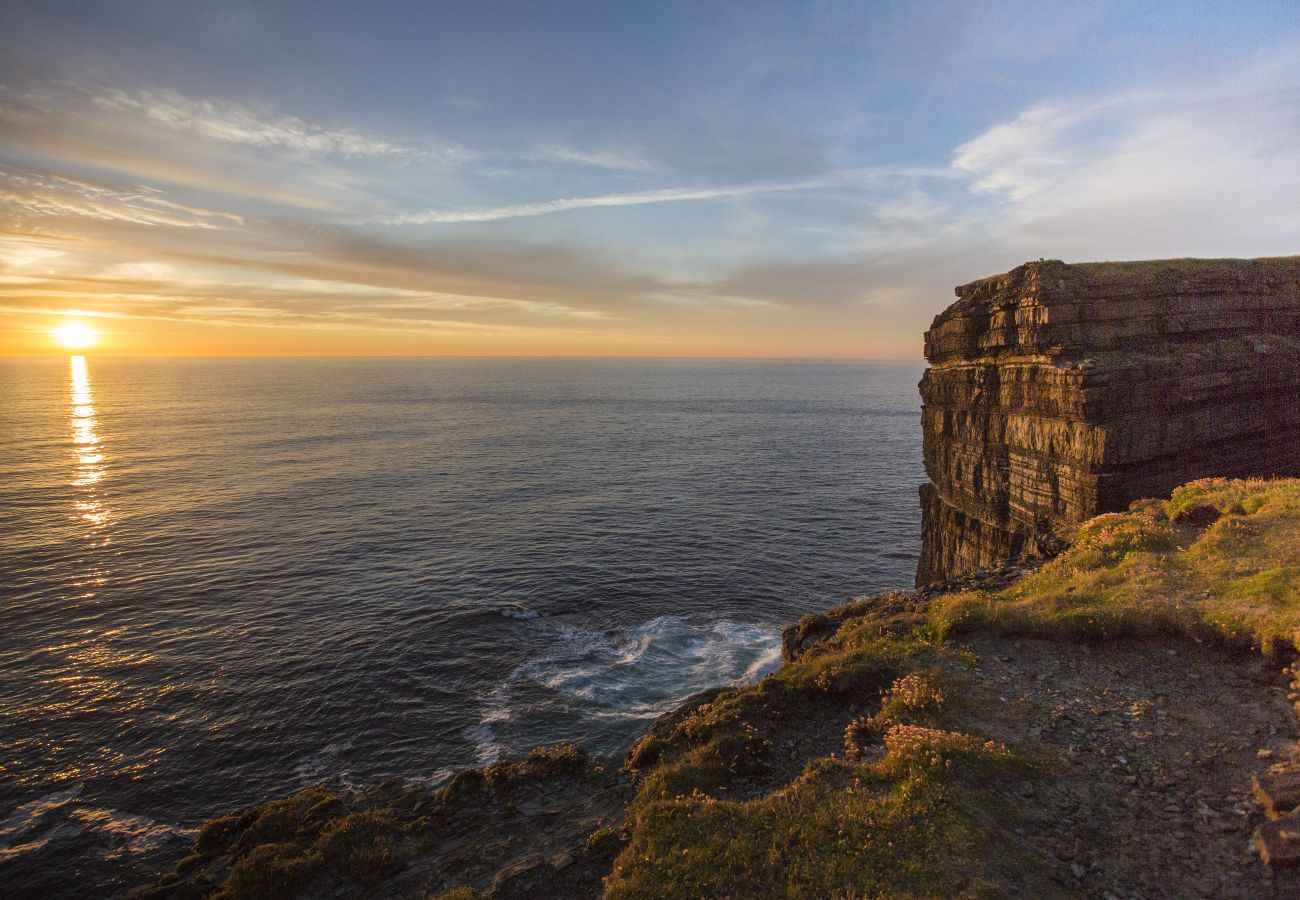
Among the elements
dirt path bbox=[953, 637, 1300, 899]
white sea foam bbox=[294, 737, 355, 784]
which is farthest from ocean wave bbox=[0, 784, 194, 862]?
dirt path bbox=[953, 637, 1300, 899]

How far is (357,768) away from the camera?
24.3 metres

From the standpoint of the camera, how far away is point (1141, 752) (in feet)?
41.4

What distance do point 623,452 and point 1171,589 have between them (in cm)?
7778

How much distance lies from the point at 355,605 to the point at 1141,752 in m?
39.3

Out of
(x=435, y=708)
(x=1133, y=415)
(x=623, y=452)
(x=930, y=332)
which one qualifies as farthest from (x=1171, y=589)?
(x=623, y=452)

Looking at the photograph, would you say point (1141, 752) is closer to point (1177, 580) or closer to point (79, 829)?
point (1177, 580)

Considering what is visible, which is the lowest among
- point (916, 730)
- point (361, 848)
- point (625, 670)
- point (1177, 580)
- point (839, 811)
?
point (625, 670)

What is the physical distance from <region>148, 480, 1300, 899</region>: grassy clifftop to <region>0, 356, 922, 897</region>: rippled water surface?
7819 millimetres

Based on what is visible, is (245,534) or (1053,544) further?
(245,534)

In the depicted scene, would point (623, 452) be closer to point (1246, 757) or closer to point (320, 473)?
point (320, 473)

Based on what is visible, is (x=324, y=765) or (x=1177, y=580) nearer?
(x=1177, y=580)

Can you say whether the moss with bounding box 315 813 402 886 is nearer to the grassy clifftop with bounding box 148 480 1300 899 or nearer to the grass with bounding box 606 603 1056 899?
the grassy clifftop with bounding box 148 480 1300 899

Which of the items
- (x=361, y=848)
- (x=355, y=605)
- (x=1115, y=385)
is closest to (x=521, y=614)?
(x=355, y=605)

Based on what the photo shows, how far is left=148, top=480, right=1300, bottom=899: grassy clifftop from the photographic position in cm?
1054
